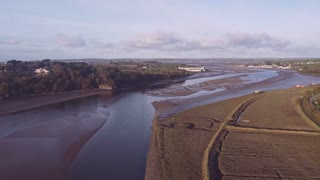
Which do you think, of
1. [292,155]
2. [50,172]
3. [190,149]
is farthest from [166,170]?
[292,155]

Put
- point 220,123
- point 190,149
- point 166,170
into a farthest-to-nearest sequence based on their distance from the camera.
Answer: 1. point 220,123
2. point 190,149
3. point 166,170

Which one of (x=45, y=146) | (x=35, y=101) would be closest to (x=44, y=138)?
(x=45, y=146)

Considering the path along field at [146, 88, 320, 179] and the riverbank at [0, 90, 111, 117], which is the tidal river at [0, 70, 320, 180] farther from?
the riverbank at [0, 90, 111, 117]

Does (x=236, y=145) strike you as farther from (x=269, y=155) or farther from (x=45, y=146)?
(x=45, y=146)

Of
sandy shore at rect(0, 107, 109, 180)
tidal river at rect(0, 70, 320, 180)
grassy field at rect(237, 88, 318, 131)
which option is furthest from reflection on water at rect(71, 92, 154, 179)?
grassy field at rect(237, 88, 318, 131)

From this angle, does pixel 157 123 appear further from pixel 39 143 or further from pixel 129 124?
pixel 39 143

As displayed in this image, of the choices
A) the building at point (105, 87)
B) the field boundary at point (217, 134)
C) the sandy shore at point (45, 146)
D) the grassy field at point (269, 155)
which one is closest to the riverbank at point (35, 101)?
the building at point (105, 87)
